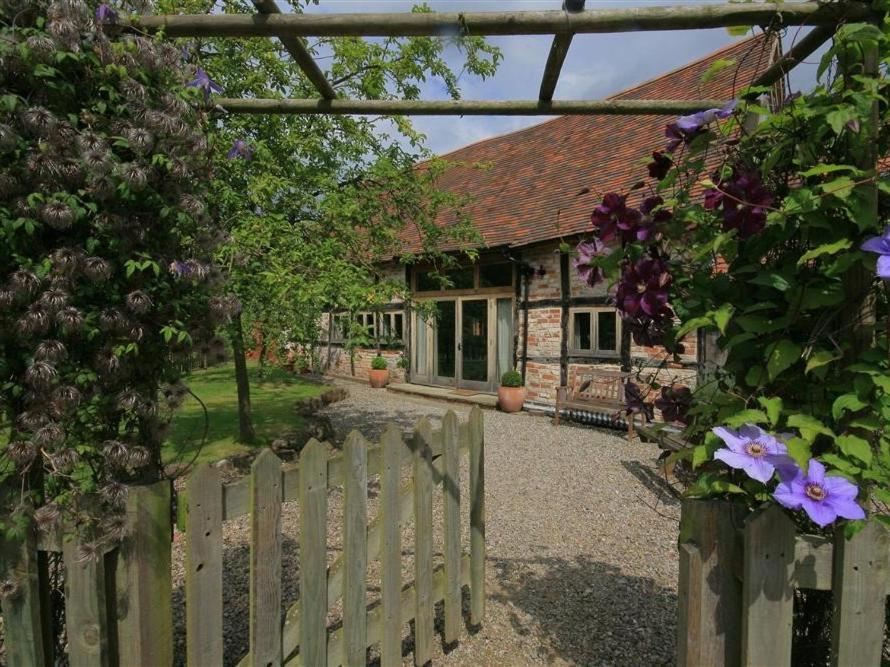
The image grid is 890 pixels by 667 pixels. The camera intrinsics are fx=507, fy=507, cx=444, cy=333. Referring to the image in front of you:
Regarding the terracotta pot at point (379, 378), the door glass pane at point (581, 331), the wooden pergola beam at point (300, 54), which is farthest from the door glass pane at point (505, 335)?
the wooden pergola beam at point (300, 54)

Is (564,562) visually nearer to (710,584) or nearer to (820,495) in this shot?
(710,584)

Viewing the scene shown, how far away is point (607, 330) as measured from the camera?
902 cm

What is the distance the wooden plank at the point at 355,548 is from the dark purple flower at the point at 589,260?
1.08 m

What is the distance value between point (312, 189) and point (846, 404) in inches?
214

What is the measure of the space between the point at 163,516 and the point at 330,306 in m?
2.85

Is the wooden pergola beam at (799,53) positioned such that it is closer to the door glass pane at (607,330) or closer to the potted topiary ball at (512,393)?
the door glass pane at (607,330)

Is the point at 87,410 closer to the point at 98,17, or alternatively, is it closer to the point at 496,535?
the point at 98,17

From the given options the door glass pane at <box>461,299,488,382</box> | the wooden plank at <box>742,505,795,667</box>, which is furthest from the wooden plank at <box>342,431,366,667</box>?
the door glass pane at <box>461,299,488,382</box>

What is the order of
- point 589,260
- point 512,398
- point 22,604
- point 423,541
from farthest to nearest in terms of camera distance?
point 512,398 → point 423,541 → point 589,260 → point 22,604

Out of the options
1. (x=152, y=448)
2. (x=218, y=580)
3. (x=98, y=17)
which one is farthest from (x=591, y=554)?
(x=98, y=17)

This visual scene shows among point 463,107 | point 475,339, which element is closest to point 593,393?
point 475,339

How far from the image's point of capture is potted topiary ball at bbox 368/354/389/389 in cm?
1349

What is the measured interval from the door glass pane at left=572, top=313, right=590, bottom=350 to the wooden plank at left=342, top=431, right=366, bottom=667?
777 cm

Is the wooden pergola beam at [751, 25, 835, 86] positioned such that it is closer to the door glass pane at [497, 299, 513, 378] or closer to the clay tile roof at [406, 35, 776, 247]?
the clay tile roof at [406, 35, 776, 247]
